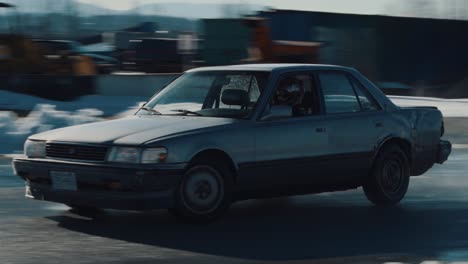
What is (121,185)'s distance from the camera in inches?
322

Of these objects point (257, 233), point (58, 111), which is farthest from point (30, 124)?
point (257, 233)

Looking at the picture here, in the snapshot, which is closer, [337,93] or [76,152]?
[76,152]

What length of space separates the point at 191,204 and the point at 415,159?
9.59 ft

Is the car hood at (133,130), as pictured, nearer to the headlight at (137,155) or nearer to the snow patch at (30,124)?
the headlight at (137,155)

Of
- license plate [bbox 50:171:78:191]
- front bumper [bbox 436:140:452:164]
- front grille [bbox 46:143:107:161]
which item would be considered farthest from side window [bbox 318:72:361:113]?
license plate [bbox 50:171:78:191]

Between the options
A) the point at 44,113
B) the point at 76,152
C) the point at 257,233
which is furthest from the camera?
the point at 44,113

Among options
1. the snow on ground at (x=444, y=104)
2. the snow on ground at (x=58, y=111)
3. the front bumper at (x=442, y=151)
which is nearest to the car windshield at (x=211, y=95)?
the front bumper at (x=442, y=151)

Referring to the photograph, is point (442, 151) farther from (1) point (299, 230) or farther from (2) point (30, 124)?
(2) point (30, 124)

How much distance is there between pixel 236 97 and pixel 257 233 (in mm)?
1454

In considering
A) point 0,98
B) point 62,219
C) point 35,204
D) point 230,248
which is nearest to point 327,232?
point 230,248

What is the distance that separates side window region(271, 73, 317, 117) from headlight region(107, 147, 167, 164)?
59.1 inches

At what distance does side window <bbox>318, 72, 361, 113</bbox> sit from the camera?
32.0 feet

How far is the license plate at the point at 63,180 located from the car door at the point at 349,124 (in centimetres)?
242

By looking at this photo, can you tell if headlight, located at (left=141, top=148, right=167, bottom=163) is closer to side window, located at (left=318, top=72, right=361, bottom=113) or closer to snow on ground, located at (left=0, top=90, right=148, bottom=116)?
side window, located at (left=318, top=72, right=361, bottom=113)
